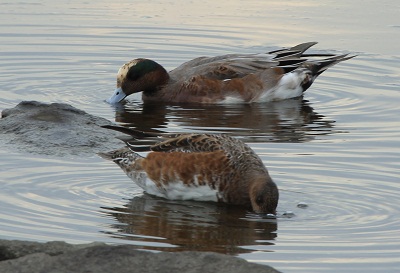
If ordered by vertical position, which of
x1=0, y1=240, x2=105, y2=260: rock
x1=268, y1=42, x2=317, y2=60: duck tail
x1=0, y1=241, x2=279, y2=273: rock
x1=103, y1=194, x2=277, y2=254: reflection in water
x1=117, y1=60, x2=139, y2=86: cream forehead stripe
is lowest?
x1=103, y1=194, x2=277, y2=254: reflection in water

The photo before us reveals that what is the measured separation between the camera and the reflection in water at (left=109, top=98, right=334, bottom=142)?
39.0 ft

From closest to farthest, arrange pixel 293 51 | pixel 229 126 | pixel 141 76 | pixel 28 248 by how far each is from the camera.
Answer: pixel 28 248
pixel 229 126
pixel 141 76
pixel 293 51

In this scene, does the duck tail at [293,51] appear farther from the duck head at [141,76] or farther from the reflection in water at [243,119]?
the duck head at [141,76]

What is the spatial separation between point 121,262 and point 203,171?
3.24 meters

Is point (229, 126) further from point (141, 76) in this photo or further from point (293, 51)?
point (293, 51)

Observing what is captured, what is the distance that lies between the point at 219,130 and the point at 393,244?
4633 mm

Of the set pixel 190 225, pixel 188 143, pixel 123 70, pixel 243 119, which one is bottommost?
pixel 243 119

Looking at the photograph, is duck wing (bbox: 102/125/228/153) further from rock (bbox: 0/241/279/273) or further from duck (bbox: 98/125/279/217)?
rock (bbox: 0/241/279/273)

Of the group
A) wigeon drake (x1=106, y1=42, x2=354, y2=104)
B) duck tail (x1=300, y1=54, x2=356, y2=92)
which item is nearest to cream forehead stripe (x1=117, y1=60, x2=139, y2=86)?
wigeon drake (x1=106, y1=42, x2=354, y2=104)

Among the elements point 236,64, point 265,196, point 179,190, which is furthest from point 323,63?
point 265,196

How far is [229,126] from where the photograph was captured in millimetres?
12359

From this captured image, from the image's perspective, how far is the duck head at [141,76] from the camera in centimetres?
1402

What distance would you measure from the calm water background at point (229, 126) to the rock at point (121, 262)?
1.57 metres

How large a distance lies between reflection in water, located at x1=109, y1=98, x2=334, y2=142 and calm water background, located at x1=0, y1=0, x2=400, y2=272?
25 mm
